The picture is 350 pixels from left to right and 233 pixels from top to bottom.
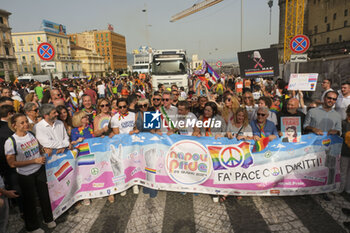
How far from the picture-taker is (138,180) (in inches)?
170

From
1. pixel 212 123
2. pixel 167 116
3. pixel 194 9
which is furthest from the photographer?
pixel 194 9

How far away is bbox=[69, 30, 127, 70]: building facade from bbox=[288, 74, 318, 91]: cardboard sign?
507ft

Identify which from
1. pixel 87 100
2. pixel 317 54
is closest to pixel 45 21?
pixel 317 54

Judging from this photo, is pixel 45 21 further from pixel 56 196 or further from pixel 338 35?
pixel 56 196

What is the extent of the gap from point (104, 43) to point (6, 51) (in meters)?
91.4

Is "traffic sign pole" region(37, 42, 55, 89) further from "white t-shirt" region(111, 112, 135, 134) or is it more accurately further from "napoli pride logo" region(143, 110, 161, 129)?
"napoli pride logo" region(143, 110, 161, 129)

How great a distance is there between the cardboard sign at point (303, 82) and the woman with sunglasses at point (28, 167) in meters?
6.48

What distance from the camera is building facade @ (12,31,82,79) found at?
318 feet

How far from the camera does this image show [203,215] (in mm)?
3734

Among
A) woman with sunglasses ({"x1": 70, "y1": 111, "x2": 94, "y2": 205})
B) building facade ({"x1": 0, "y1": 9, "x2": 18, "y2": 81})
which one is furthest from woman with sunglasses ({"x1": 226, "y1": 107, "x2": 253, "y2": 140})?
building facade ({"x1": 0, "y1": 9, "x2": 18, "y2": 81})

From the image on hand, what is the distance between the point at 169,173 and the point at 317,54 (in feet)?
160

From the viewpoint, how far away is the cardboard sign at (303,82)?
6.21 m

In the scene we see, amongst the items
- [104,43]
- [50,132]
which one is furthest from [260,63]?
[104,43]

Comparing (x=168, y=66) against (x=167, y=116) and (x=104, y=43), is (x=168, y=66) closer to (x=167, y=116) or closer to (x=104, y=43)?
(x=167, y=116)
